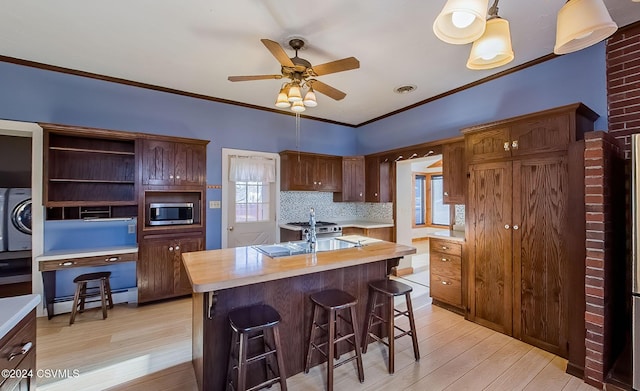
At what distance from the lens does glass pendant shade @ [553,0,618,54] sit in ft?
3.81

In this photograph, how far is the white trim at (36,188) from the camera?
2984 millimetres

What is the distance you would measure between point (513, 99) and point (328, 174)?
285 cm

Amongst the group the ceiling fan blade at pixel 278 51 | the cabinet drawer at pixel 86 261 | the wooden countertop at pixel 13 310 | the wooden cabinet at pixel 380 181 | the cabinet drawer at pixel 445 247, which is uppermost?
the ceiling fan blade at pixel 278 51

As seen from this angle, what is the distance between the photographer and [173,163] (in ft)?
11.6

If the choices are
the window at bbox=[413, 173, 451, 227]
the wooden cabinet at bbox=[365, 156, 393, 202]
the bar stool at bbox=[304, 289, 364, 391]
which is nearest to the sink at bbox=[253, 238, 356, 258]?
the bar stool at bbox=[304, 289, 364, 391]

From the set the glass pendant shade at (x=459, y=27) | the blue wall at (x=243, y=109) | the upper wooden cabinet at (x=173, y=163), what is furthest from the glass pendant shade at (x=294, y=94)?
the blue wall at (x=243, y=109)

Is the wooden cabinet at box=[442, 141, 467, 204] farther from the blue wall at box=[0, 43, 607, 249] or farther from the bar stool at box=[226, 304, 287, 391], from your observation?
the bar stool at box=[226, 304, 287, 391]

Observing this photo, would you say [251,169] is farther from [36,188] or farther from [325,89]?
[36,188]

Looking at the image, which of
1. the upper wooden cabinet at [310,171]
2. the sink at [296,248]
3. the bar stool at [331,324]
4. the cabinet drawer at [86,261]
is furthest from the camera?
the upper wooden cabinet at [310,171]

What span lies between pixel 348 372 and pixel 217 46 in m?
3.21

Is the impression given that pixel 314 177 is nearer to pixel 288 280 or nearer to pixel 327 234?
pixel 327 234

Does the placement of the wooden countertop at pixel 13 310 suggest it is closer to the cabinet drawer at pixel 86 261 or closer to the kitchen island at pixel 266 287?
the kitchen island at pixel 266 287

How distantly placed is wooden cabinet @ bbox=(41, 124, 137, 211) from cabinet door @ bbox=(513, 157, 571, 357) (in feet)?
14.0

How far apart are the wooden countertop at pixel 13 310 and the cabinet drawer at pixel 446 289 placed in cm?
363
